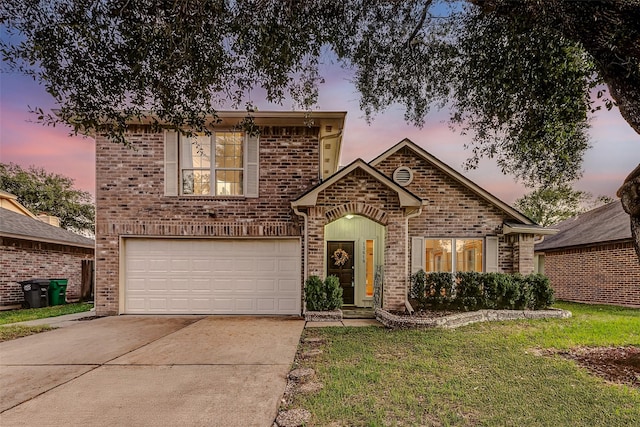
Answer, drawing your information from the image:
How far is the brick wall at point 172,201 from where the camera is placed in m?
9.33

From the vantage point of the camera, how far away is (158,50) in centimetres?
477

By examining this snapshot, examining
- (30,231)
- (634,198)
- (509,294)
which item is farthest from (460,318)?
(30,231)

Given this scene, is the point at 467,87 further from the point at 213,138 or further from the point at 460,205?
the point at 213,138

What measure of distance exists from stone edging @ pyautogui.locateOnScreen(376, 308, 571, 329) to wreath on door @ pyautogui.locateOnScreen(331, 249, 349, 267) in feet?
8.93

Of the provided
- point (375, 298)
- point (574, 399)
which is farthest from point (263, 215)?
point (574, 399)

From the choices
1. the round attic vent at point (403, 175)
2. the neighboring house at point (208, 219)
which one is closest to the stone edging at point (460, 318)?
the neighboring house at point (208, 219)

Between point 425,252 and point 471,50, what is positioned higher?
point 471,50

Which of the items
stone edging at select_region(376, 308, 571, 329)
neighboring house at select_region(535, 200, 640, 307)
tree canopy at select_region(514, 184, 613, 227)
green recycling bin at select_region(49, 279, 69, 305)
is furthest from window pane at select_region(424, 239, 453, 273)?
tree canopy at select_region(514, 184, 613, 227)

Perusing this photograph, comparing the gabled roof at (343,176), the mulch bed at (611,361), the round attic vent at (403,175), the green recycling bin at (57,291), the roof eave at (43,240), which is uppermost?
the round attic vent at (403,175)

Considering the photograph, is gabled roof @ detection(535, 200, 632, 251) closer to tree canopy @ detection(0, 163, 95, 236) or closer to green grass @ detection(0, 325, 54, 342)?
green grass @ detection(0, 325, 54, 342)

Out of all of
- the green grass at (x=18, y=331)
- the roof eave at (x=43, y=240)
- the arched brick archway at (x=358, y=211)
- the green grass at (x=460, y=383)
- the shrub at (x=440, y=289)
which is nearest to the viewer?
the green grass at (x=460, y=383)

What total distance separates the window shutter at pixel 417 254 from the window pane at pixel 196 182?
634 cm

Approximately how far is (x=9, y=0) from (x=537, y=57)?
735 cm

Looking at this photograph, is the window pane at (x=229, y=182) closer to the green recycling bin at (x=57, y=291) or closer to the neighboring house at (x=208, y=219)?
the neighboring house at (x=208, y=219)
